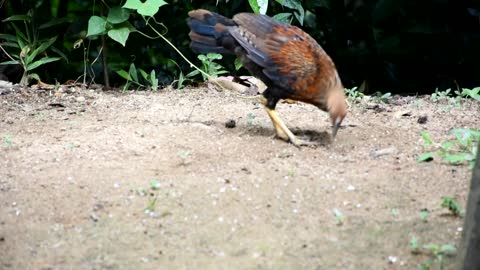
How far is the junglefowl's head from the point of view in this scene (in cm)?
522

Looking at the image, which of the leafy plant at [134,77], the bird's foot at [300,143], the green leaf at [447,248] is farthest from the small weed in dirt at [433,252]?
the leafy plant at [134,77]

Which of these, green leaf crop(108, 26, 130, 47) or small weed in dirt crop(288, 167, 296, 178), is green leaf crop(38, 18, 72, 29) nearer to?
green leaf crop(108, 26, 130, 47)

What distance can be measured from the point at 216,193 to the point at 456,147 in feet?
5.50

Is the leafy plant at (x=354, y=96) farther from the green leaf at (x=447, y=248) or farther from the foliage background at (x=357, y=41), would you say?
the green leaf at (x=447, y=248)

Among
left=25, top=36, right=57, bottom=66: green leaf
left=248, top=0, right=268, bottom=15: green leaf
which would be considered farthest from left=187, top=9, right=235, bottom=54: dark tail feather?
left=25, top=36, right=57, bottom=66: green leaf

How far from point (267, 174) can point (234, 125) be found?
1.10 metres

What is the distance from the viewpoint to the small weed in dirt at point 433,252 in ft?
12.1

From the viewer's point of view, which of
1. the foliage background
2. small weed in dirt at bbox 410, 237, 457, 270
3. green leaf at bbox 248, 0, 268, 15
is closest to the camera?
small weed in dirt at bbox 410, 237, 457, 270

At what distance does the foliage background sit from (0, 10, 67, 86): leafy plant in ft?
0.66

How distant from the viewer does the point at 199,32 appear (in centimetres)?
566

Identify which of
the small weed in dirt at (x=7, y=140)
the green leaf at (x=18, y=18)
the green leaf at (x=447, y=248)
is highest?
the green leaf at (x=447, y=248)

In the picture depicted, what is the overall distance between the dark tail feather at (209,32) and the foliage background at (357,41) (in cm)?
163

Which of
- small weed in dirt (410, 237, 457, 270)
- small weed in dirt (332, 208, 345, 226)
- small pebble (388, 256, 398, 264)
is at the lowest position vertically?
small weed in dirt (332, 208, 345, 226)

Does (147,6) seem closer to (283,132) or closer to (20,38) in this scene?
(20,38)
